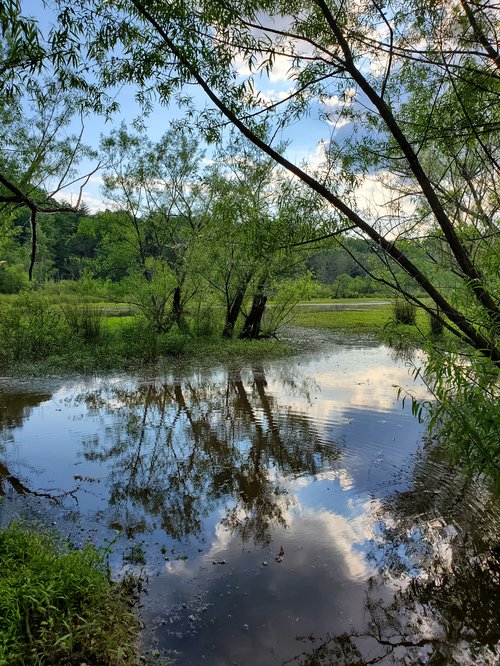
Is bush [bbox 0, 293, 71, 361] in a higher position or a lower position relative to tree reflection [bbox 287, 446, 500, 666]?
higher

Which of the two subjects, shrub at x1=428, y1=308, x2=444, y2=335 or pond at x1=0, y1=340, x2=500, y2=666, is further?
shrub at x1=428, y1=308, x2=444, y2=335

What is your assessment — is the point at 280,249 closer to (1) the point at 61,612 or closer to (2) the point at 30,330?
(1) the point at 61,612

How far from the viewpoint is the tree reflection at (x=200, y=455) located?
16.3 feet

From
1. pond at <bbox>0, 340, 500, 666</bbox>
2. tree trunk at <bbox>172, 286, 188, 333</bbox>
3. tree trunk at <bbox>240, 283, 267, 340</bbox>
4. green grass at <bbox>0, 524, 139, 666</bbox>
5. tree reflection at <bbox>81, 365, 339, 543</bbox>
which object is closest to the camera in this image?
green grass at <bbox>0, 524, 139, 666</bbox>

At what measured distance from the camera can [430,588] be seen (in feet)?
12.4

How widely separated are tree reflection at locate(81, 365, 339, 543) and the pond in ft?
0.10

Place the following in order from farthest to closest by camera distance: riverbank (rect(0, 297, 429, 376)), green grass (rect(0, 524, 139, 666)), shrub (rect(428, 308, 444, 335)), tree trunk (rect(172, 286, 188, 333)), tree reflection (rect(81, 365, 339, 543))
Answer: tree trunk (rect(172, 286, 188, 333))
riverbank (rect(0, 297, 429, 376))
tree reflection (rect(81, 365, 339, 543))
shrub (rect(428, 308, 444, 335))
green grass (rect(0, 524, 139, 666))

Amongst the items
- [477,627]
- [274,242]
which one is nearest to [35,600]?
[477,627]

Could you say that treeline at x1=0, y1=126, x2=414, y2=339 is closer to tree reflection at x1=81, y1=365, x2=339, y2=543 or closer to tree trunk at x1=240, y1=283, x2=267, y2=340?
tree trunk at x1=240, y1=283, x2=267, y2=340

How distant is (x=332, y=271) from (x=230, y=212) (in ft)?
230

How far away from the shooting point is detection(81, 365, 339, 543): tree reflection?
4969mm

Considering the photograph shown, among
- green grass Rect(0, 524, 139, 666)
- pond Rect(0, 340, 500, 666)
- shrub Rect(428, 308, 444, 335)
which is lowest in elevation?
pond Rect(0, 340, 500, 666)

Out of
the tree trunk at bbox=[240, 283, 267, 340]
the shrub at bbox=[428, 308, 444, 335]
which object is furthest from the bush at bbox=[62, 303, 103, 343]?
the shrub at bbox=[428, 308, 444, 335]

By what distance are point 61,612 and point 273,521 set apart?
93.5 inches
